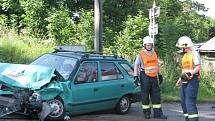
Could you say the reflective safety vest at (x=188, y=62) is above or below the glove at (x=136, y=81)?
above

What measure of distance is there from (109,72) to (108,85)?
1.53ft

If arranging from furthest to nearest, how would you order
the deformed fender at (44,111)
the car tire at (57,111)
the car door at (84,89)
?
the car door at (84,89) → the car tire at (57,111) → the deformed fender at (44,111)

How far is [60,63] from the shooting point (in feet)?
37.6

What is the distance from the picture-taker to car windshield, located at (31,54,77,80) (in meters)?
11.1

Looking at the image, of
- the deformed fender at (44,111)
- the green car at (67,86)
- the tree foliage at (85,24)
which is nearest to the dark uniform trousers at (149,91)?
the green car at (67,86)

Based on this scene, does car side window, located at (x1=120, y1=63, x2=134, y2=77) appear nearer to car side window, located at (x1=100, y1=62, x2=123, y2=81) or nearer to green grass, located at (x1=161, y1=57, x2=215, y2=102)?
car side window, located at (x1=100, y1=62, x2=123, y2=81)

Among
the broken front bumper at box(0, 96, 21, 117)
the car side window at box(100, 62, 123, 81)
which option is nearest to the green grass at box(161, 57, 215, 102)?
the car side window at box(100, 62, 123, 81)

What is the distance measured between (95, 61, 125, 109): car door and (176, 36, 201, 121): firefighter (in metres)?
2.24

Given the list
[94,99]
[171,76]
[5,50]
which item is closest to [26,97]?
[94,99]

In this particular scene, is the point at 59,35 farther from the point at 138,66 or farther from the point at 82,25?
the point at 138,66

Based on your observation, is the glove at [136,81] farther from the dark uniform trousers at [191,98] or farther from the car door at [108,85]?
the dark uniform trousers at [191,98]

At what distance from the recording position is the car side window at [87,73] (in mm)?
11048

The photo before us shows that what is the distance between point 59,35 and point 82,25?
49.6 inches

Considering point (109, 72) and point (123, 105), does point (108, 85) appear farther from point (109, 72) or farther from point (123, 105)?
point (123, 105)
